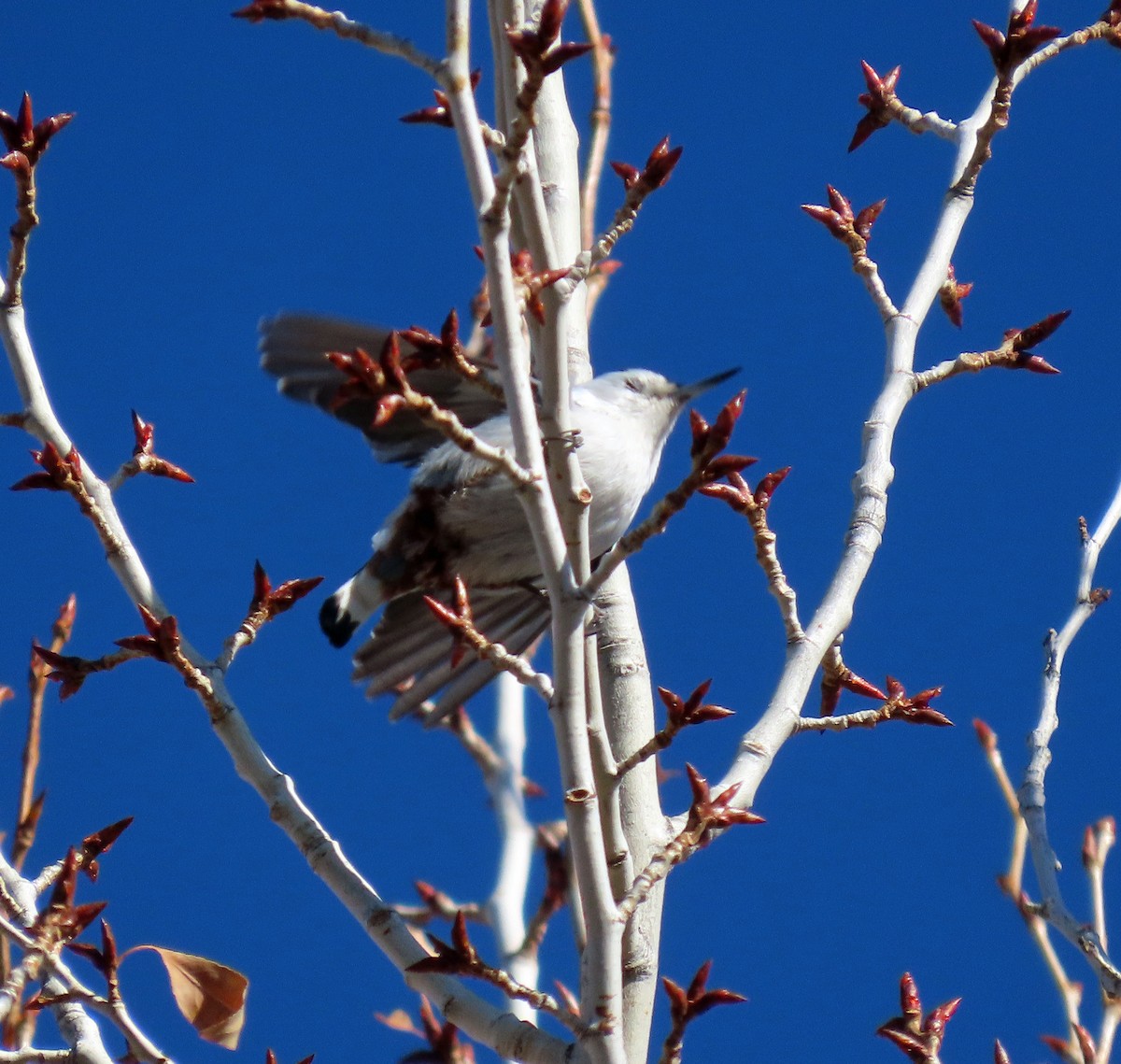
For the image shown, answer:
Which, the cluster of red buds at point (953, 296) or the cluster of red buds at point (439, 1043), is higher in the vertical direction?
the cluster of red buds at point (953, 296)

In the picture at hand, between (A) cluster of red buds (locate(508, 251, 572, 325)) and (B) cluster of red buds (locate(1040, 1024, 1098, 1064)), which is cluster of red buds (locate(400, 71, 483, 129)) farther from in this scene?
(B) cluster of red buds (locate(1040, 1024, 1098, 1064))

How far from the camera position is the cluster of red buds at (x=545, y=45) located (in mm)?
1543

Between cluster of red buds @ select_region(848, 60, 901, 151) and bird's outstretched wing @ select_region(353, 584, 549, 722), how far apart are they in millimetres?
1488

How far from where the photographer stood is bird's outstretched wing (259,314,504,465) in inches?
135

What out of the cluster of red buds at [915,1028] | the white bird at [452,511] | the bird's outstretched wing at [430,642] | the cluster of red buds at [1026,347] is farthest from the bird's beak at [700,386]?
the cluster of red buds at [915,1028]

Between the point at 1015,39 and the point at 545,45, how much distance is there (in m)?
1.06

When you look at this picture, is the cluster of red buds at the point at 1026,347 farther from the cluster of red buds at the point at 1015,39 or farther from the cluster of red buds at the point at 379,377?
the cluster of red buds at the point at 379,377

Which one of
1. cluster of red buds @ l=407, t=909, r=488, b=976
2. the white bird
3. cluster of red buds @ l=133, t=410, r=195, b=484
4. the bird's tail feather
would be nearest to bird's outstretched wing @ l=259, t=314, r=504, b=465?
the white bird

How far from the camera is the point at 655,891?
228 centimetres

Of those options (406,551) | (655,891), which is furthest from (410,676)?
(655,891)

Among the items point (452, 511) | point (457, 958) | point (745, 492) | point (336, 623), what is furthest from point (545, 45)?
point (336, 623)

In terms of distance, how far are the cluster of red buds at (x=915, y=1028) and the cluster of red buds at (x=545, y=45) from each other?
1.41 metres

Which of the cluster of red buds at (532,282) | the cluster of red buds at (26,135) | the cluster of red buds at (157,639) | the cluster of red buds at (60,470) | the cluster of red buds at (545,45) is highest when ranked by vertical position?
the cluster of red buds at (26,135)

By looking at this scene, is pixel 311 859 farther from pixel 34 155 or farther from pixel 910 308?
pixel 910 308
